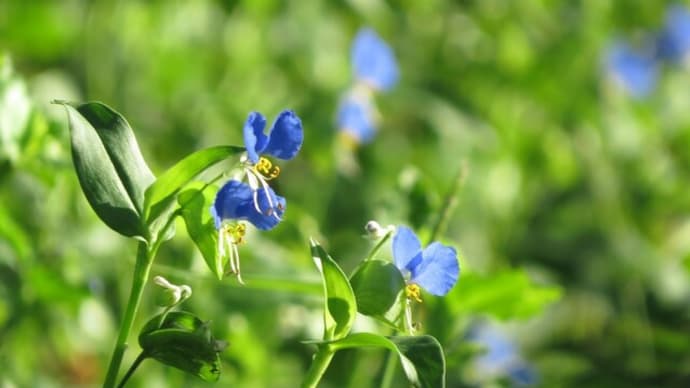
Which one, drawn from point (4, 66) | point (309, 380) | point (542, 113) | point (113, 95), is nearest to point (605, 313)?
point (542, 113)

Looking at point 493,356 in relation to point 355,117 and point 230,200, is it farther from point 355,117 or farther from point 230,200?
point 230,200

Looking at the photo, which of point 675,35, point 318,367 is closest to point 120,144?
point 318,367

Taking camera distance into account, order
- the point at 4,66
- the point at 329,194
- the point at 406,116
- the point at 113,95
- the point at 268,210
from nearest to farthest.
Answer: the point at 268,210, the point at 4,66, the point at 329,194, the point at 113,95, the point at 406,116

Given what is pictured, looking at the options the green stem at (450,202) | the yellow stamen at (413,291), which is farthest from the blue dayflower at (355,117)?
the yellow stamen at (413,291)

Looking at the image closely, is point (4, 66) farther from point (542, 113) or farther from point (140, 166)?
point (542, 113)

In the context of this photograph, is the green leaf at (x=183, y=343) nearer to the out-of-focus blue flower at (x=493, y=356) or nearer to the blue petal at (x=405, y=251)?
the blue petal at (x=405, y=251)

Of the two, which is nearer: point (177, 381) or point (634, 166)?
point (177, 381)
